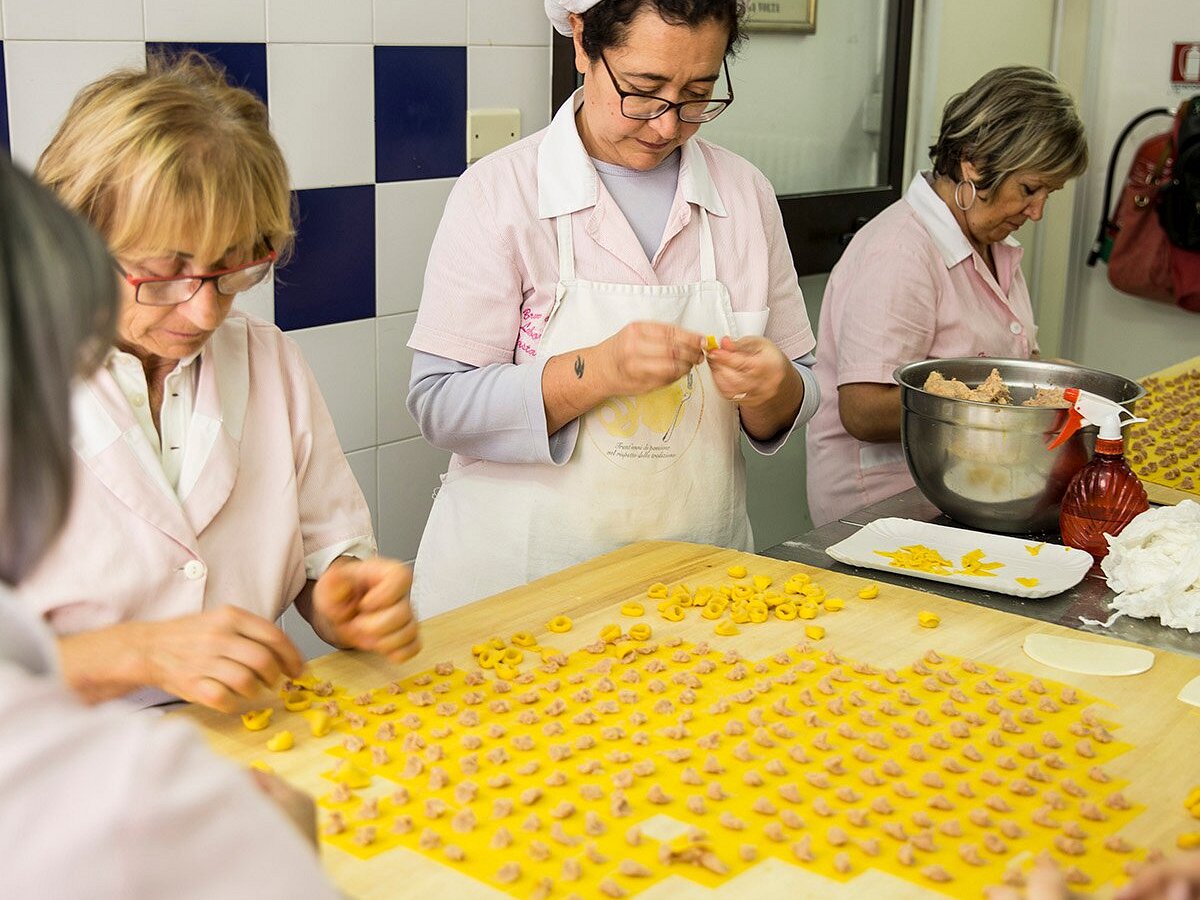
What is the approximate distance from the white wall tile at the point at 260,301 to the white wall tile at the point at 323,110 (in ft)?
0.62

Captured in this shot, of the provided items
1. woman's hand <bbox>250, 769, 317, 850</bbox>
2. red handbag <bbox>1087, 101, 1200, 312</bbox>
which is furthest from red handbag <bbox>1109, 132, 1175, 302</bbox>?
woman's hand <bbox>250, 769, 317, 850</bbox>

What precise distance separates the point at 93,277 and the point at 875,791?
3.02 feet

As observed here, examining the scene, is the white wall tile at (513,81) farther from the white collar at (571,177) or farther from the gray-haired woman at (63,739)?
the gray-haired woman at (63,739)

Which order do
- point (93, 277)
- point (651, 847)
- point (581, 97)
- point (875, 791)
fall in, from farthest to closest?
point (581, 97) → point (875, 791) → point (651, 847) → point (93, 277)

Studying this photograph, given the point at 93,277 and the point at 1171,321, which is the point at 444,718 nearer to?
the point at 93,277

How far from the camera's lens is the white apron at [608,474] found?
192cm

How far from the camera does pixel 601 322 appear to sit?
6.32 feet

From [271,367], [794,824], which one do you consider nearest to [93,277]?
[794,824]

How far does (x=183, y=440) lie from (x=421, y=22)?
1.30 meters

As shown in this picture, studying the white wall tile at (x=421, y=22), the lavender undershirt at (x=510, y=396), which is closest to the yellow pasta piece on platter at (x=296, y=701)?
the lavender undershirt at (x=510, y=396)

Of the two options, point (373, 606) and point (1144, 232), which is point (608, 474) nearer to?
point (373, 606)

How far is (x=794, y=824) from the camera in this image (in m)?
1.18

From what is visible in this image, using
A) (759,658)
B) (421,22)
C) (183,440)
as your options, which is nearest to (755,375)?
(759,658)

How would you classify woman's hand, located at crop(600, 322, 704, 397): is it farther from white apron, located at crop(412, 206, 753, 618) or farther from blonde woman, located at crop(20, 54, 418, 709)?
blonde woman, located at crop(20, 54, 418, 709)
